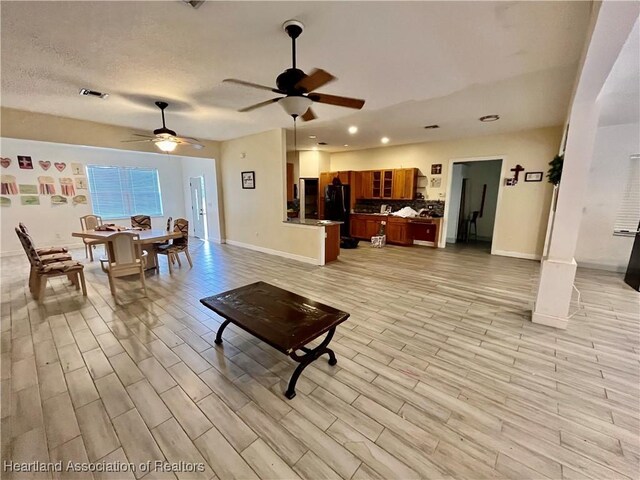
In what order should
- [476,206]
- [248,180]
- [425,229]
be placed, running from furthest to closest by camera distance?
[476,206], [425,229], [248,180]

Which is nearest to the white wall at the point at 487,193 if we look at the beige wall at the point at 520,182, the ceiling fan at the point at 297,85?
the beige wall at the point at 520,182

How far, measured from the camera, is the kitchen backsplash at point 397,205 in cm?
673

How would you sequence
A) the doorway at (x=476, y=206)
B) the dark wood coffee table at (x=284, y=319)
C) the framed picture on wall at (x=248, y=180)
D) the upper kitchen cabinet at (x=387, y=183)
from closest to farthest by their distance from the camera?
the dark wood coffee table at (x=284, y=319) < the framed picture on wall at (x=248, y=180) < the upper kitchen cabinet at (x=387, y=183) < the doorway at (x=476, y=206)

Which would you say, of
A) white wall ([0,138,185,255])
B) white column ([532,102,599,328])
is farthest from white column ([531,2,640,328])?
white wall ([0,138,185,255])

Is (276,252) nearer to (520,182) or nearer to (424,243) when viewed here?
(424,243)

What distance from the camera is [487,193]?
777 centimetres

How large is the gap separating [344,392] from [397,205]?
6327mm

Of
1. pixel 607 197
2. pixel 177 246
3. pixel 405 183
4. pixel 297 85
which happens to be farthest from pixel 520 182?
pixel 177 246

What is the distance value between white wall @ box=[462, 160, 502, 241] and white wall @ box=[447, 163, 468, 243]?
1.26 feet

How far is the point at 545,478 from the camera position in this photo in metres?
1.34

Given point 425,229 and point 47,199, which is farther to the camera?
point 425,229

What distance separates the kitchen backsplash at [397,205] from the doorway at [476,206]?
88cm

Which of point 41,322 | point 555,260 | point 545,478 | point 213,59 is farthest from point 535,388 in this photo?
point 41,322

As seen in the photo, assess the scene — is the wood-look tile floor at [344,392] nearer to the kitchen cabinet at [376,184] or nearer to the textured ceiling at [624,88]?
the textured ceiling at [624,88]
